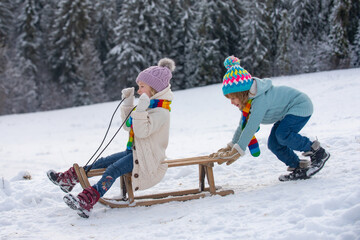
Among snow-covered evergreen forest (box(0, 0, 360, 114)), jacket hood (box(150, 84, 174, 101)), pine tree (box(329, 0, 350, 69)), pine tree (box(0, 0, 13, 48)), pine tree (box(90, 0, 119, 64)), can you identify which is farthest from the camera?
pine tree (box(90, 0, 119, 64))

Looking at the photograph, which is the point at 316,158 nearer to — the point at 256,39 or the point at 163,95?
the point at 163,95

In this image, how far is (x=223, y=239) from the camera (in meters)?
2.78

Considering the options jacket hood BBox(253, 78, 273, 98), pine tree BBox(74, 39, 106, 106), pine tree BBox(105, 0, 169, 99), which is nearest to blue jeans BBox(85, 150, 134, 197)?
jacket hood BBox(253, 78, 273, 98)

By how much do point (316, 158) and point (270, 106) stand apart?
749 mm

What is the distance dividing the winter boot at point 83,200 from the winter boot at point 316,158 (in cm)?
223

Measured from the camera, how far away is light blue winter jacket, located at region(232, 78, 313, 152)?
12.6 ft

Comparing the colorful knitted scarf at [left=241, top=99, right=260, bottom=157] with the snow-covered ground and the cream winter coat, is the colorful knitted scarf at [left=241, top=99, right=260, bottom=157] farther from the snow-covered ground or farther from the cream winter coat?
the cream winter coat

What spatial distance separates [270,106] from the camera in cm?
394

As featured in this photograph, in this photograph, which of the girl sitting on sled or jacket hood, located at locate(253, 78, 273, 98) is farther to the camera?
jacket hood, located at locate(253, 78, 273, 98)

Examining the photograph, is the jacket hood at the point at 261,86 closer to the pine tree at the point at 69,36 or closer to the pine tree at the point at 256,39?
the pine tree at the point at 256,39

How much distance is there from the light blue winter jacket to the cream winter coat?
2.73 feet

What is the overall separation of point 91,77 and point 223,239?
34553 millimetres

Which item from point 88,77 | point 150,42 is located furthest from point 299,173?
point 88,77

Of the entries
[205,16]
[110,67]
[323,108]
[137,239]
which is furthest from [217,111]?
[110,67]
